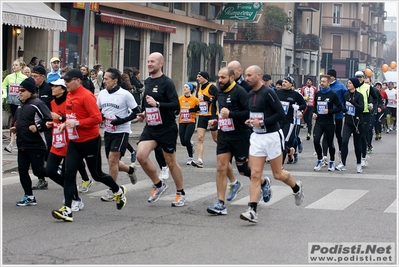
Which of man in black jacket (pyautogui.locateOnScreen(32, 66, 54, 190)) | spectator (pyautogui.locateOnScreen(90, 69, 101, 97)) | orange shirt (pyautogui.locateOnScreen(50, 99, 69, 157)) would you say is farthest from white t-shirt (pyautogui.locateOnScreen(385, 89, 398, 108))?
orange shirt (pyautogui.locateOnScreen(50, 99, 69, 157))

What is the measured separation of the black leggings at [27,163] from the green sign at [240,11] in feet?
96.9

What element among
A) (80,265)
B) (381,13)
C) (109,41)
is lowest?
(80,265)

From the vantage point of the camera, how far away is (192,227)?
905 centimetres

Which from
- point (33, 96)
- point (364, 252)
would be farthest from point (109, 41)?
point (364, 252)

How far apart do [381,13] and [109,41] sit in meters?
66.7

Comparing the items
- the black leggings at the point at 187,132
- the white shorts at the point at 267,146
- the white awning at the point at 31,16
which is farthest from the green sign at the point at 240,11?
the white shorts at the point at 267,146

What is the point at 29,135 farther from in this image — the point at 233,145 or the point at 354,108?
the point at 354,108

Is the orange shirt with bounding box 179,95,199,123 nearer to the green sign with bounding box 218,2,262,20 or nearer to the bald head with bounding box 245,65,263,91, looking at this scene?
the bald head with bounding box 245,65,263,91

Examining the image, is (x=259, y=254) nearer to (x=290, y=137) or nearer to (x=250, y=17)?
(x=290, y=137)

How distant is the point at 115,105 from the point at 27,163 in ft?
4.60

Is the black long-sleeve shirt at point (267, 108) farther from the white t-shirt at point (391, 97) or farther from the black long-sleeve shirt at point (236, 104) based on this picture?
the white t-shirt at point (391, 97)

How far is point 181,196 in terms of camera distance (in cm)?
1070

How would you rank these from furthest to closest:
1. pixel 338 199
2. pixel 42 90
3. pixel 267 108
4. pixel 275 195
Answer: pixel 42 90 < pixel 275 195 < pixel 338 199 < pixel 267 108

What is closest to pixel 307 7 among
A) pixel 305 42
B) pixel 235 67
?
pixel 305 42
